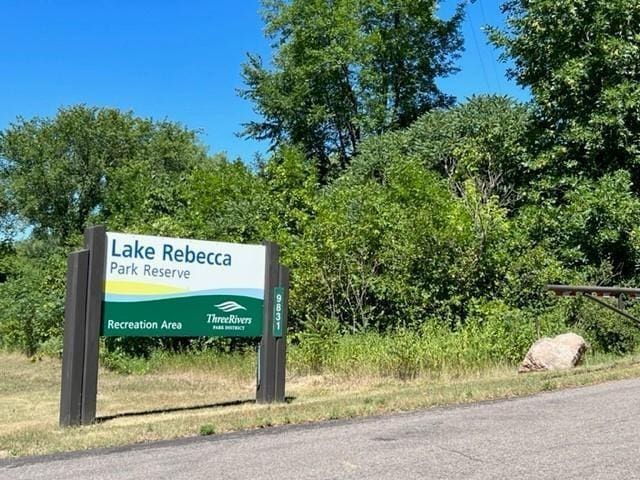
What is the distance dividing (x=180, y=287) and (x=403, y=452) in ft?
14.9

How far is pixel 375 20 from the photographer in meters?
35.1

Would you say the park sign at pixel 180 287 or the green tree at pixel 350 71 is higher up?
the green tree at pixel 350 71

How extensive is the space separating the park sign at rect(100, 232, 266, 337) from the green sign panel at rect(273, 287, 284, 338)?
194 millimetres

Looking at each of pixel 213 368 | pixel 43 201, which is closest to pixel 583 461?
pixel 213 368

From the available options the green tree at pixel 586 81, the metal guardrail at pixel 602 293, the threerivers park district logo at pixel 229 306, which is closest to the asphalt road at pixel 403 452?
the threerivers park district logo at pixel 229 306

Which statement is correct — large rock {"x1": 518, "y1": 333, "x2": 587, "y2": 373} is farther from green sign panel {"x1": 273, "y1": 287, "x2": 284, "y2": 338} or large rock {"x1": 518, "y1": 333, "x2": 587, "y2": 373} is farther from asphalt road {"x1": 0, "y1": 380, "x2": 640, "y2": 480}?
green sign panel {"x1": 273, "y1": 287, "x2": 284, "y2": 338}

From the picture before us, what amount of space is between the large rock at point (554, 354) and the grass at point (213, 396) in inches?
12.1

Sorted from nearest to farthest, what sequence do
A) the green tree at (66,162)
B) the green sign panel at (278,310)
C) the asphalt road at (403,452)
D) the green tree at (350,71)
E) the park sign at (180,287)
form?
the asphalt road at (403,452) → the park sign at (180,287) → the green sign panel at (278,310) → the green tree at (350,71) → the green tree at (66,162)

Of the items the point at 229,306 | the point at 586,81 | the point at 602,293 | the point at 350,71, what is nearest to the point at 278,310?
the point at 229,306

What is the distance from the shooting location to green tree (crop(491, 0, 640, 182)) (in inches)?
782

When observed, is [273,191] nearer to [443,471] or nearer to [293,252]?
[293,252]

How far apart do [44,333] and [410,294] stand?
1106 cm

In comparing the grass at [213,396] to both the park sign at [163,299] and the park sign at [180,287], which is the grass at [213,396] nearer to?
the park sign at [163,299]

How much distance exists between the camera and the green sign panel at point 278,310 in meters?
10.7
